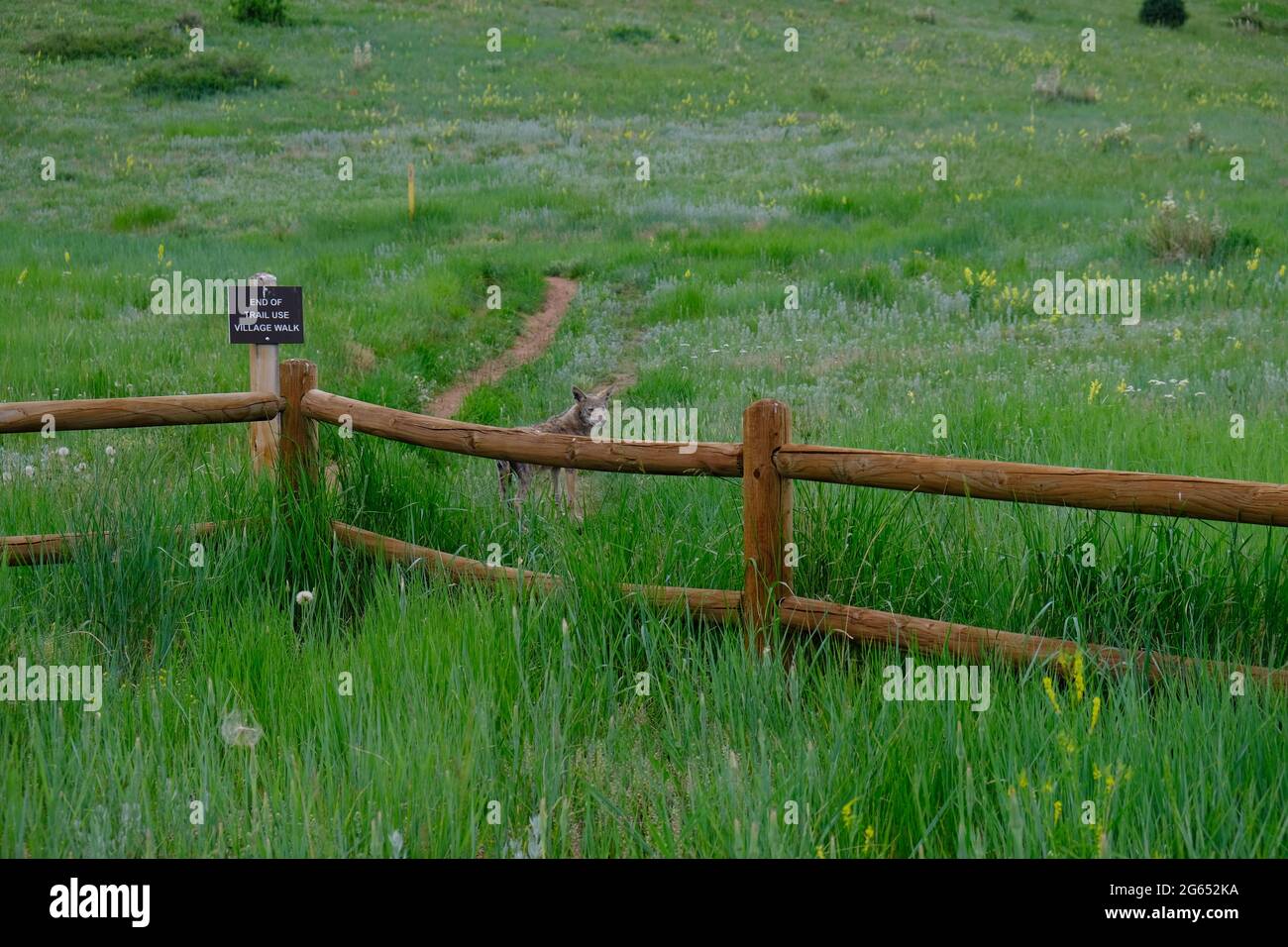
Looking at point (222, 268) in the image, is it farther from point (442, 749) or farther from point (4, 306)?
point (442, 749)

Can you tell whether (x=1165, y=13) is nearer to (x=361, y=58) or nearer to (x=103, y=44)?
(x=361, y=58)

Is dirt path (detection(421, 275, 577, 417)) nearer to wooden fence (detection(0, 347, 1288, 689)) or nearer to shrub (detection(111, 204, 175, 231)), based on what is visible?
wooden fence (detection(0, 347, 1288, 689))

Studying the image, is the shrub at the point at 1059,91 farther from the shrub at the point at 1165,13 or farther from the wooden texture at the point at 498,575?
the wooden texture at the point at 498,575

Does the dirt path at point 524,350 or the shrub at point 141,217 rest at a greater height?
the shrub at point 141,217

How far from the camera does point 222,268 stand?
1648 centimetres

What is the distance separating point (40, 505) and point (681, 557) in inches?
151

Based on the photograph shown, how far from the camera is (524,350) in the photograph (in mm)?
15094

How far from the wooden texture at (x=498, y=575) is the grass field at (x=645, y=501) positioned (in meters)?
0.14

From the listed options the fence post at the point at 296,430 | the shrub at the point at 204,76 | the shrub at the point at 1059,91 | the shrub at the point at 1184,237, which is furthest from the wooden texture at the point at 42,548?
the shrub at the point at 1059,91

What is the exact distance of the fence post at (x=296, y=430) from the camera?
21.6ft

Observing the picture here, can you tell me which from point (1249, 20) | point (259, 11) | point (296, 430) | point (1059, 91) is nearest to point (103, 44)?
point (259, 11)

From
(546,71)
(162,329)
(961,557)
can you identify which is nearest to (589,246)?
(162,329)

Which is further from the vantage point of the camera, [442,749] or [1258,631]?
[1258,631]

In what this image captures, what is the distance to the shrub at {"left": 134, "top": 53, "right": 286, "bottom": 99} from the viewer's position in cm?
3569
